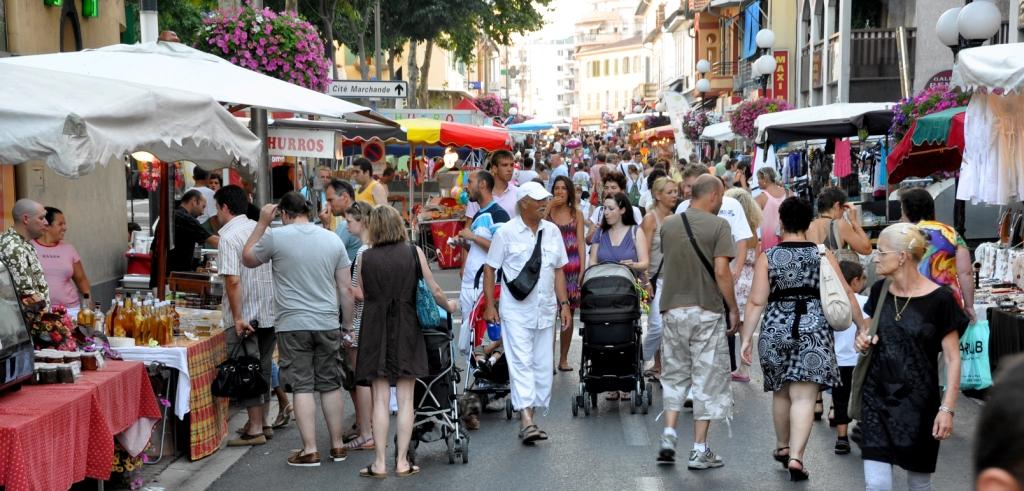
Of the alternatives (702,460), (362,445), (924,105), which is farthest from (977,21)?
(362,445)

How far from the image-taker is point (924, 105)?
1247 cm

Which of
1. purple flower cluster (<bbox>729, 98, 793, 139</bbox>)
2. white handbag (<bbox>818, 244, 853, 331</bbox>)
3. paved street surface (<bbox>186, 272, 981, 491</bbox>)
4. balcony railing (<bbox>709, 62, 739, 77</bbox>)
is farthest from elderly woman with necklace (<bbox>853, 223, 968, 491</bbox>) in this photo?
balcony railing (<bbox>709, 62, 739, 77</bbox>)

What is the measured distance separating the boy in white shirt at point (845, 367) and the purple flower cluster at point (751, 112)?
18.3 m

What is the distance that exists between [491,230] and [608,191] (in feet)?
11.2

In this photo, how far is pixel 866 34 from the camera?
29.1 m

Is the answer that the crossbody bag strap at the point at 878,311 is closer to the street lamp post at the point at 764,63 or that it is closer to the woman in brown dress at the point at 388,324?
the woman in brown dress at the point at 388,324

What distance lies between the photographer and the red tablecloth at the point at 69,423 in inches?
213

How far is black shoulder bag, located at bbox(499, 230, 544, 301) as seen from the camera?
873 cm

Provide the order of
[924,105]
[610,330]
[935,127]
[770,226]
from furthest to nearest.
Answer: [770,226], [924,105], [935,127], [610,330]

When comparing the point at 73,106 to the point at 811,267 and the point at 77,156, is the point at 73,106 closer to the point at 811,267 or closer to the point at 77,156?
the point at 77,156

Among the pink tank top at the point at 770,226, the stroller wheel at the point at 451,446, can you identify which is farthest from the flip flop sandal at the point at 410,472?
the pink tank top at the point at 770,226

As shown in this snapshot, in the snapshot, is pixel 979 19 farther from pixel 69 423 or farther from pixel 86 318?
pixel 69 423

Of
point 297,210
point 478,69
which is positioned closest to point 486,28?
point 297,210

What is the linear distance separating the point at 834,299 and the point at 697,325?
106 cm
